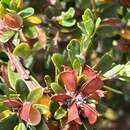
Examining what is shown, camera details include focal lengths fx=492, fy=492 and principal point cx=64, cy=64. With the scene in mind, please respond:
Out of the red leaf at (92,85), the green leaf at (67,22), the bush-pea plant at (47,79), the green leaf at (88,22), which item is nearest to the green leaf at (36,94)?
the bush-pea plant at (47,79)

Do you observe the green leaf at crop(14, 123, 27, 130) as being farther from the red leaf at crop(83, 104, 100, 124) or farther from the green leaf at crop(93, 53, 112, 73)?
the green leaf at crop(93, 53, 112, 73)

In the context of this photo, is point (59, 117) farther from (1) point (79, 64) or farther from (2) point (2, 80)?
(2) point (2, 80)

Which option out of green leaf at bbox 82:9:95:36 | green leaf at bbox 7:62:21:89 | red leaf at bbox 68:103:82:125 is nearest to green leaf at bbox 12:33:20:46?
green leaf at bbox 7:62:21:89

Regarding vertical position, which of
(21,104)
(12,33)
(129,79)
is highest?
(12,33)

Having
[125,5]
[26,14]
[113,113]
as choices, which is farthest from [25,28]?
[113,113]

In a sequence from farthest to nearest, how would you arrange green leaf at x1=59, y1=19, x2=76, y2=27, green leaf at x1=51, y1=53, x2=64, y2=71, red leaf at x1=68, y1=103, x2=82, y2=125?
green leaf at x1=59, y1=19, x2=76, y2=27
green leaf at x1=51, y1=53, x2=64, y2=71
red leaf at x1=68, y1=103, x2=82, y2=125

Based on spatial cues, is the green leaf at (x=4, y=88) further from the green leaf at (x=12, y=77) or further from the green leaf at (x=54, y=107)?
the green leaf at (x=54, y=107)

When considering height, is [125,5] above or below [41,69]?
above
